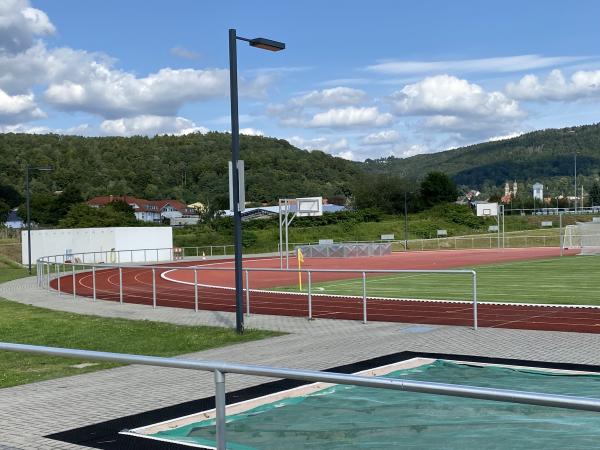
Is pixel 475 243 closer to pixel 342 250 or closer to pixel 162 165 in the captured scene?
pixel 342 250

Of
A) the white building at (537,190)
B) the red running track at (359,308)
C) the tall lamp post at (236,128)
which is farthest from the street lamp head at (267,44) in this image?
the white building at (537,190)

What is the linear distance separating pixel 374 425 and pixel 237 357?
5.56 metres

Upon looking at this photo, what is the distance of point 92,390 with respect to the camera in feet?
30.2

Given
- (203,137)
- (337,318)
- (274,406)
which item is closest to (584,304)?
(337,318)

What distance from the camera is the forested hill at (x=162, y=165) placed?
135875 mm

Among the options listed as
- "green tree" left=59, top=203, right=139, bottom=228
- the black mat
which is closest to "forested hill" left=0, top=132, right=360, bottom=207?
"green tree" left=59, top=203, right=139, bottom=228

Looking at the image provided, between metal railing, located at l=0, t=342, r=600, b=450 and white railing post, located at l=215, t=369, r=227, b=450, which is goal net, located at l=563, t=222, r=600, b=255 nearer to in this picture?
white railing post, located at l=215, t=369, r=227, b=450

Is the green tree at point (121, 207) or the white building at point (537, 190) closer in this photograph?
the green tree at point (121, 207)

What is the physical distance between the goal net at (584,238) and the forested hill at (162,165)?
80.3m

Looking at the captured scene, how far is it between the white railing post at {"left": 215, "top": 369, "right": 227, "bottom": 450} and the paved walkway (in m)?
0.18

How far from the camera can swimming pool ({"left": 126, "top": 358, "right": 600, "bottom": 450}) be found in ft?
19.2

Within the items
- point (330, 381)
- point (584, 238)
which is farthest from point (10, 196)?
point (330, 381)

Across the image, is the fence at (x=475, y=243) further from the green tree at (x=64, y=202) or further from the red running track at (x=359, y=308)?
the green tree at (x=64, y=202)

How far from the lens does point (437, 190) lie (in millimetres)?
122500
